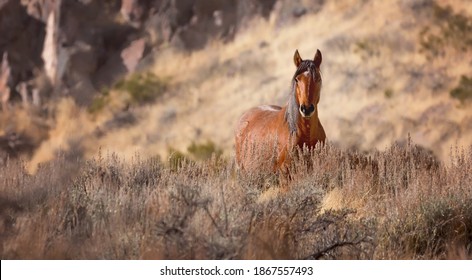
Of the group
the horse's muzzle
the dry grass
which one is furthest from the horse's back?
the dry grass

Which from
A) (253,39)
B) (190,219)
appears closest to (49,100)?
(253,39)

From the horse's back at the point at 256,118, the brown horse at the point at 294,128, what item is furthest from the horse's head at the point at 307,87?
the horse's back at the point at 256,118

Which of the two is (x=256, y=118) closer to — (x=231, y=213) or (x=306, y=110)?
(x=306, y=110)

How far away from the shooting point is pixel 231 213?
6777 mm

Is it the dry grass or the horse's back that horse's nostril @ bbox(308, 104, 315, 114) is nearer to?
the dry grass

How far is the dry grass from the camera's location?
636 cm

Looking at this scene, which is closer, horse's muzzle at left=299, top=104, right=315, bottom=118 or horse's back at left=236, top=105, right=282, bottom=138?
horse's muzzle at left=299, top=104, right=315, bottom=118

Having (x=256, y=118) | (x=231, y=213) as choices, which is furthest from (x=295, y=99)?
(x=231, y=213)

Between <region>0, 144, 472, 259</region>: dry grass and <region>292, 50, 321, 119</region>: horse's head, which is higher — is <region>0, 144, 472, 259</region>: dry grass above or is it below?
below

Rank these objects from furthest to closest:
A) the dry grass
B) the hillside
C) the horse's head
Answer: the horse's head, the hillside, the dry grass

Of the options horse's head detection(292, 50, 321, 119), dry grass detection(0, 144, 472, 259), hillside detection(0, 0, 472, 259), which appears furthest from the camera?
horse's head detection(292, 50, 321, 119)

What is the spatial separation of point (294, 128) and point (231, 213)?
3016 mm
